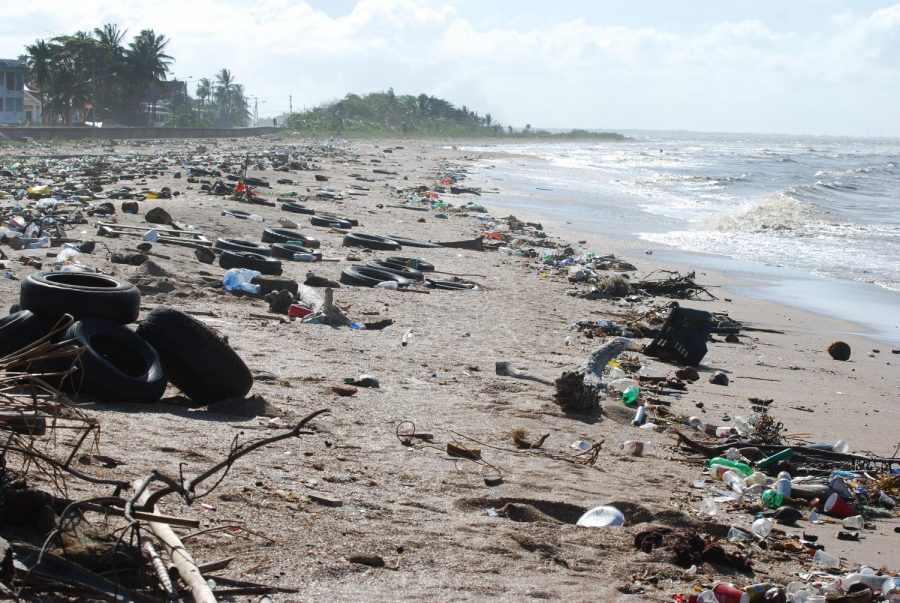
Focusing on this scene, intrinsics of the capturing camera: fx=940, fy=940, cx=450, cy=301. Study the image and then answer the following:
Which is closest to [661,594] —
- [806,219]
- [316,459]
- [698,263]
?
[316,459]

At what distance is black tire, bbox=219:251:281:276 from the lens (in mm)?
10570

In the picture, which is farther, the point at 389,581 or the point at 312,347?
Answer: the point at 312,347

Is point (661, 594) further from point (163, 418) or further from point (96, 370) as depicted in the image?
point (96, 370)

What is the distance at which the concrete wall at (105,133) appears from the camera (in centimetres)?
4471

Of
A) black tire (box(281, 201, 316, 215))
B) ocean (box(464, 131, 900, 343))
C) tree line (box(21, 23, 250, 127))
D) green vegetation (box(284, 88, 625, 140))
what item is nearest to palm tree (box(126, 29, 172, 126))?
tree line (box(21, 23, 250, 127))

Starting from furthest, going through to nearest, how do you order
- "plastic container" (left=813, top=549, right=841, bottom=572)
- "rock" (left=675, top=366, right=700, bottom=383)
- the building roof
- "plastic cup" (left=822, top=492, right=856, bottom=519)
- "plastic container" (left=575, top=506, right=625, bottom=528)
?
the building roof < "rock" (left=675, top=366, right=700, bottom=383) < "plastic cup" (left=822, top=492, right=856, bottom=519) < "plastic container" (left=575, top=506, right=625, bottom=528) < "plastic container" (left=813, top=549, right=841, bottom=572)

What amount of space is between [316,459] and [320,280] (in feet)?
19.3

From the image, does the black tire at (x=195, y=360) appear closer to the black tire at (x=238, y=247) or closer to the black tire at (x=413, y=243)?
the black tire at (x=238, y=247)

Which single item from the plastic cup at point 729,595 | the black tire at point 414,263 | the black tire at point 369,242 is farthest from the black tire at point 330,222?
the plastic cup at point 729,595

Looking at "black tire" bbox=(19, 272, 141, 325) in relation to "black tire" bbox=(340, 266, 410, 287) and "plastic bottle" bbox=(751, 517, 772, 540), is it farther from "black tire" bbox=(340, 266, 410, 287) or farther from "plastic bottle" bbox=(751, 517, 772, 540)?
"black tire" bbox=(340, 266, 410, 287)

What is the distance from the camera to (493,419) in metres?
5.88

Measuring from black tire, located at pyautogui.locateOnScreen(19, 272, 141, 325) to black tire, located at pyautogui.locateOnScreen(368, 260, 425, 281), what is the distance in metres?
6.07

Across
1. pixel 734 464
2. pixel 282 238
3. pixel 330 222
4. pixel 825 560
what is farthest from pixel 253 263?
pixel 825 560

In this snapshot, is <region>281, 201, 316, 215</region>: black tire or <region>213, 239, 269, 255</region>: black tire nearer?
<region>213, 239, 269, 255</region>: black tire
